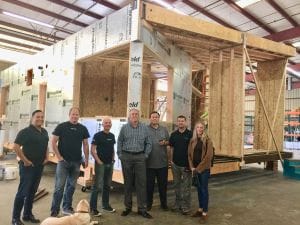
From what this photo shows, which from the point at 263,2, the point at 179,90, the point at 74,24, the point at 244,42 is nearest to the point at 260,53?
the point at 244,42

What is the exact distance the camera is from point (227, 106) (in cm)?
763

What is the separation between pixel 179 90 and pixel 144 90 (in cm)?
238

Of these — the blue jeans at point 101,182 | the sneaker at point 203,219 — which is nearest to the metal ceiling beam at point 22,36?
the blue jeans at point 101,182

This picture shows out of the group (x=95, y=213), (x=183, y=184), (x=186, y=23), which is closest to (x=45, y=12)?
(x=186, y=23)

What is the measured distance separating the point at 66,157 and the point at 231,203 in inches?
126

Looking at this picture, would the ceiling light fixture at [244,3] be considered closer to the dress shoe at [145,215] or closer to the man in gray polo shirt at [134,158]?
the man in gray polo shirt at [134,158]

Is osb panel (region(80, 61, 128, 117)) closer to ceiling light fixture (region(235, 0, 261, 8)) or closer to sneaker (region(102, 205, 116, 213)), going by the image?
sneaker (region(102, 205, 116, 213))

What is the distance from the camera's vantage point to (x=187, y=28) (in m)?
6.13

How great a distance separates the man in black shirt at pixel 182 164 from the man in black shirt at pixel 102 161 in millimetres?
986

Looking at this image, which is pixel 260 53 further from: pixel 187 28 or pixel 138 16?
pixel 138 16

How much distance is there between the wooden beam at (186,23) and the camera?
570 centimetres

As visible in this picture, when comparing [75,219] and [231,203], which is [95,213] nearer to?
[75,219]

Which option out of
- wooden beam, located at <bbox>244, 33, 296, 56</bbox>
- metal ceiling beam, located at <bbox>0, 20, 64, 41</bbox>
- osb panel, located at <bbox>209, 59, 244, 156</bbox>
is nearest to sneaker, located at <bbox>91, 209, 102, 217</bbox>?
osb panel, located at <bbox>209, 59, 244, 156</bbox>

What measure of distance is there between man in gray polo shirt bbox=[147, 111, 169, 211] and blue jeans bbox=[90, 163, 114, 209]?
2.14 feet
